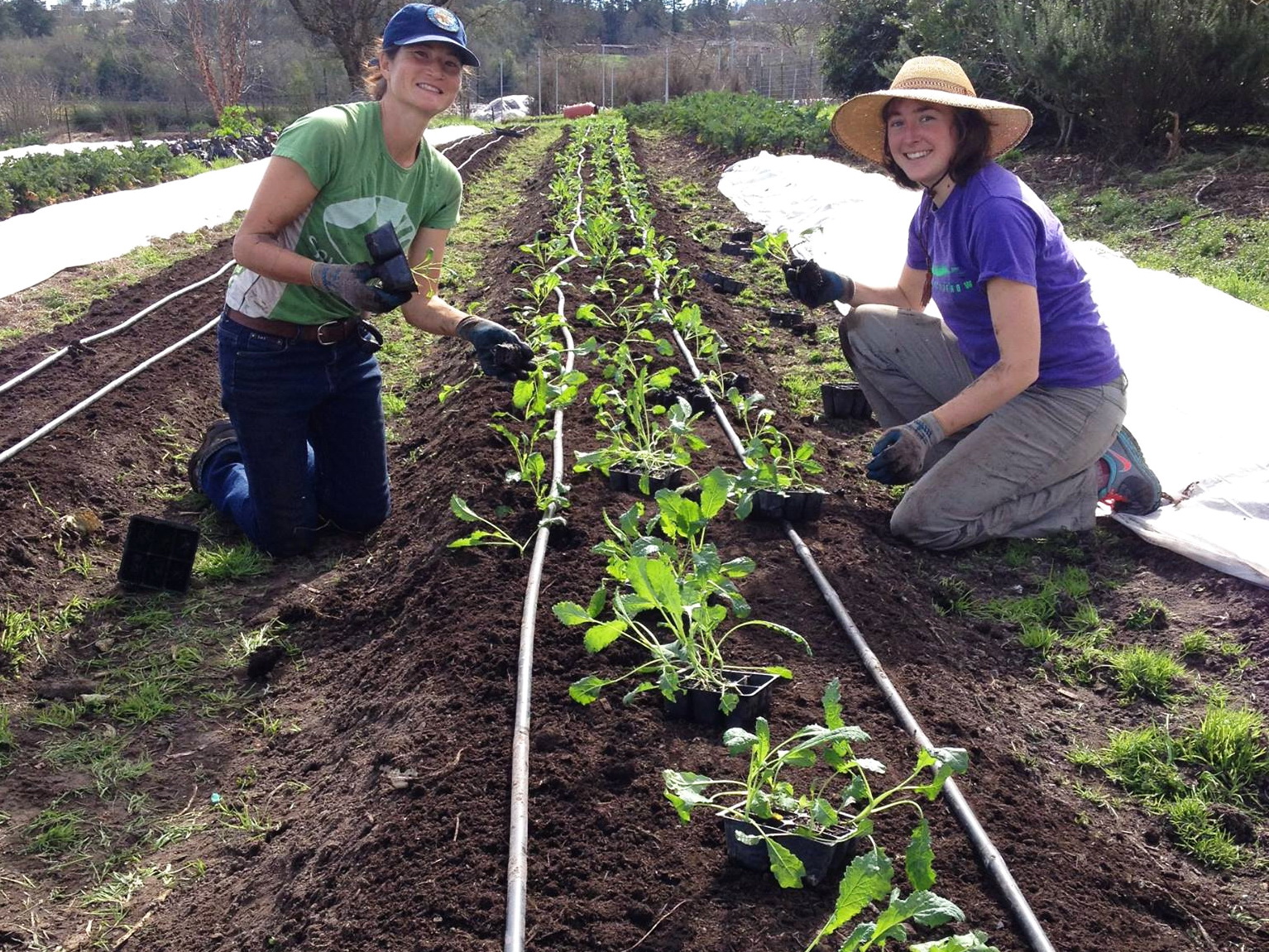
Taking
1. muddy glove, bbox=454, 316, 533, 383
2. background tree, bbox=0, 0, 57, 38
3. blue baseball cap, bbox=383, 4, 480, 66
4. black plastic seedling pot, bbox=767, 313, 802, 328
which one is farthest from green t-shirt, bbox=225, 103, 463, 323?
background tree, bbox=0, 0, 57, 38

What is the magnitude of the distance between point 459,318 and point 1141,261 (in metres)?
4.73

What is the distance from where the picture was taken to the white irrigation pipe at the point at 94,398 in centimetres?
376

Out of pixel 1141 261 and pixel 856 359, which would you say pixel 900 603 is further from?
pixel 1141 261

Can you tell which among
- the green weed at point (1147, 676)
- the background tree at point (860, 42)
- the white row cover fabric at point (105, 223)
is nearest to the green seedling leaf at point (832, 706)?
the green weed at point (1147, 676)

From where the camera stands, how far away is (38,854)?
2.18m

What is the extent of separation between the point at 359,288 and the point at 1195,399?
10.1 ft

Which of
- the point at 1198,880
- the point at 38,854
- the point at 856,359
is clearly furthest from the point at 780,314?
the point at 38,854

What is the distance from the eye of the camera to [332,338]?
3.23 metres

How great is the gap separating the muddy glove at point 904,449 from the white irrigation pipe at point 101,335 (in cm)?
370

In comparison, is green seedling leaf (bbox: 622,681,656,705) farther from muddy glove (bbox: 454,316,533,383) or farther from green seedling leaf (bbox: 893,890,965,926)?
muddy glove (bbox: 454,316,533,383)

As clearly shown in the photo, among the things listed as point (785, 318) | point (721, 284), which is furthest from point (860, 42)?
point (785, 318)

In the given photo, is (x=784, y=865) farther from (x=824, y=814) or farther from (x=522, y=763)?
(x=522, y=763)

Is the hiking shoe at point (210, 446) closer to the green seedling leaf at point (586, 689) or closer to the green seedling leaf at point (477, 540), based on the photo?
the green seedling leaf at point (477, 540)

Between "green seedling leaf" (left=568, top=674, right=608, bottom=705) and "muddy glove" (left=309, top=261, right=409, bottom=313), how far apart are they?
120cm
